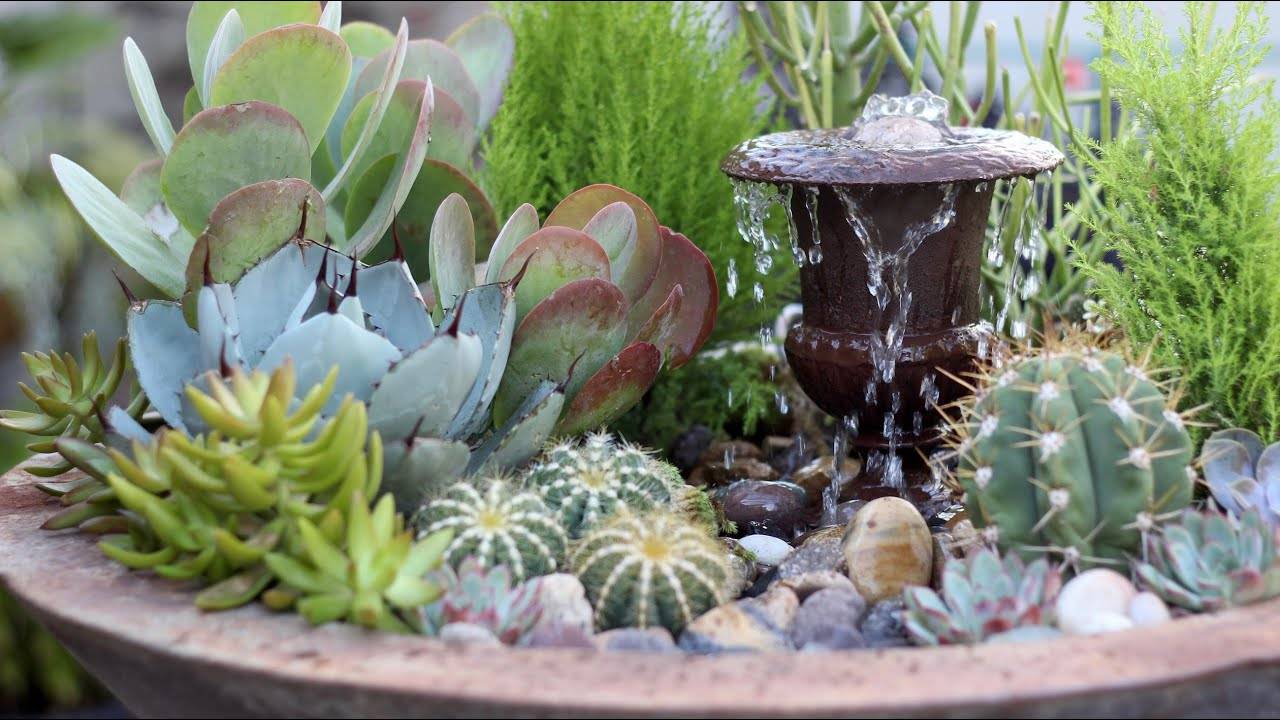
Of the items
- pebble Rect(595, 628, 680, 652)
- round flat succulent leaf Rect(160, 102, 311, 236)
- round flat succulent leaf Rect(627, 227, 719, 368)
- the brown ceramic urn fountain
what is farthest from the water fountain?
pebble Rect(595, 628, 680, 652)

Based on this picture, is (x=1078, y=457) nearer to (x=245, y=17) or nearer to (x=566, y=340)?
(x=566, y=340)

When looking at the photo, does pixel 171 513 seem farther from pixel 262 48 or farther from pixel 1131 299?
pixel 1131 299

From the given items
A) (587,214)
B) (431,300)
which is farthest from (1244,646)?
(431,300)

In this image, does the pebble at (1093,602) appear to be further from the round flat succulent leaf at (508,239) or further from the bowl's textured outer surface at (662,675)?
the round flat succulent leaf at (508,239)

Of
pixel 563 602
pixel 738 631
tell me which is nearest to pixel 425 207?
pixel 563 602

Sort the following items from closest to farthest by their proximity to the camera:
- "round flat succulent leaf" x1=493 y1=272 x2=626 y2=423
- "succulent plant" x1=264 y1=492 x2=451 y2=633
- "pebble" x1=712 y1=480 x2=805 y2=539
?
"succulent plant" x1=264 y1=492 x2=451 y2=633
"round flat succulent leaf" x1=493 y1=272 x2=626 y2=423
"pebble" x1=712 y1=480 x2=805 y2=539

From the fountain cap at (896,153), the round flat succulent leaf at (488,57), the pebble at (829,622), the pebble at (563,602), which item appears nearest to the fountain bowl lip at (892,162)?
the fountain cap at (896,153)

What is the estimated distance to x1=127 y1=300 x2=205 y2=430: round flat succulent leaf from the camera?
1.54 metres

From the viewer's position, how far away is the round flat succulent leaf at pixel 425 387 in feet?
4.56

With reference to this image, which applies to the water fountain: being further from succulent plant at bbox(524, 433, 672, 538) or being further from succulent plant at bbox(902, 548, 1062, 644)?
A: succulent plant at bbox(902, 548, 1062, 644)

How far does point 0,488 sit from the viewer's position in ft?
5.85

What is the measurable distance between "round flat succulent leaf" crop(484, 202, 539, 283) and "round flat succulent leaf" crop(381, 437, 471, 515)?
315mm

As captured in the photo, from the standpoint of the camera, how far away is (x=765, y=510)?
75.9 inches

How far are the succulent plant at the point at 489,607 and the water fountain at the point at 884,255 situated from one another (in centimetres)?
77
